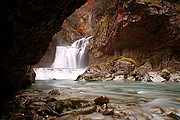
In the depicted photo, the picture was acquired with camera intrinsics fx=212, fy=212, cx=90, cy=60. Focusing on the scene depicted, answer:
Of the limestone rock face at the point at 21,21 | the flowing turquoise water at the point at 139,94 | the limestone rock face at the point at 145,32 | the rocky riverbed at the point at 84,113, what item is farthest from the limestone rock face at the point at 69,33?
the rocky riverbed at the point at 84,113

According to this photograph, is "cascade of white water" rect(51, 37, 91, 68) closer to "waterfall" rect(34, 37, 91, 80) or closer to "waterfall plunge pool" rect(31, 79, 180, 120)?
"waterfall" rect(34, 37, 91, 80)

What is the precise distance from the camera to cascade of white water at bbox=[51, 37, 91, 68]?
32.3 meters

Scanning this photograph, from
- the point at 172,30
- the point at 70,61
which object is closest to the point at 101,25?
the point at 70,61

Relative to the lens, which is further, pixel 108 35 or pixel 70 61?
pixel 70 61

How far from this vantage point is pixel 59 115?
4449 millimetres

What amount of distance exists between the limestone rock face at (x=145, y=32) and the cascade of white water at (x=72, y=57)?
22.4 feet

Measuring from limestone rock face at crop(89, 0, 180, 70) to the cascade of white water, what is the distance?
6.82 meters

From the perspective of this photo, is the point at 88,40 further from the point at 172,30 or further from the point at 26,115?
the point at 26,115

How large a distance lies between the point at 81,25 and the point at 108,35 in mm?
28142

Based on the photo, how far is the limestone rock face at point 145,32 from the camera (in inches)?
759

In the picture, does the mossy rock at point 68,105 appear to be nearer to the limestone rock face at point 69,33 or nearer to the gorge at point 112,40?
the gorge at point 112,40

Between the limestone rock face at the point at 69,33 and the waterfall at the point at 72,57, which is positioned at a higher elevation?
the limestone rock face at the point at 69,33

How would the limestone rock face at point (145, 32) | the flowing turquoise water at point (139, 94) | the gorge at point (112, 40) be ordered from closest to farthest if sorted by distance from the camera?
the gorge at point (112, 40) → the flowing turquoise water at point (139, 94) → the limestone rock face at point (145, 32)

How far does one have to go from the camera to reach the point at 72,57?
3300cm
